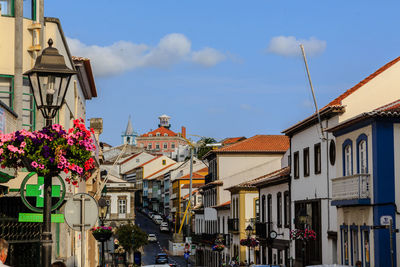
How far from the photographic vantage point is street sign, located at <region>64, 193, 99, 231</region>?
1305cm

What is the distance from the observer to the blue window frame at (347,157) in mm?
32094

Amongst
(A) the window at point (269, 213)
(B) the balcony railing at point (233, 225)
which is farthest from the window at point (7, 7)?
(B) the balcony railing at point (233, 225)

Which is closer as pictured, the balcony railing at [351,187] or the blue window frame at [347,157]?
the balcony railing at [351,187]

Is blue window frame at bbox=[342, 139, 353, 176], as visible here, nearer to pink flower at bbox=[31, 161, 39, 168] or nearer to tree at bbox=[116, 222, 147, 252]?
pink flower at bbox=[31, 161, 39, 168]

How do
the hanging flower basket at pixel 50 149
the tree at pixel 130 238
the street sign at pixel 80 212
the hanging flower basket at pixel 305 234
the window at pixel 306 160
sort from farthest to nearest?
the tree at pixel 130 238, the window at pixel 306 160, the hanging flower basket at pixel 305 234, the street sign at pixel 80 212, the hanging flower basket at pixel 50 149

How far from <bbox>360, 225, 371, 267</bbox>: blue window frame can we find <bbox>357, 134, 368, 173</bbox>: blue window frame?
2110mm

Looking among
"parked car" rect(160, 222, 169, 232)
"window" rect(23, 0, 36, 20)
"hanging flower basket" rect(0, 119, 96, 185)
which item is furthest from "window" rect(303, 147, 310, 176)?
"parked car" rect(160, 222, 169, 232)

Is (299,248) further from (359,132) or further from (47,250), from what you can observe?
(47,250)

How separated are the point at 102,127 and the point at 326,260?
2021 cm

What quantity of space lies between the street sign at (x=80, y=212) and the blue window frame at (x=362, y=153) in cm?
1824

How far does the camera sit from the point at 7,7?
2291 cm

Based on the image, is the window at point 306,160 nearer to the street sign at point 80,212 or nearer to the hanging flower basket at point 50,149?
the street sign at point 80,212

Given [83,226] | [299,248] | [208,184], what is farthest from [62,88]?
[208,184]

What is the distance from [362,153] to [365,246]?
3.40 metres
